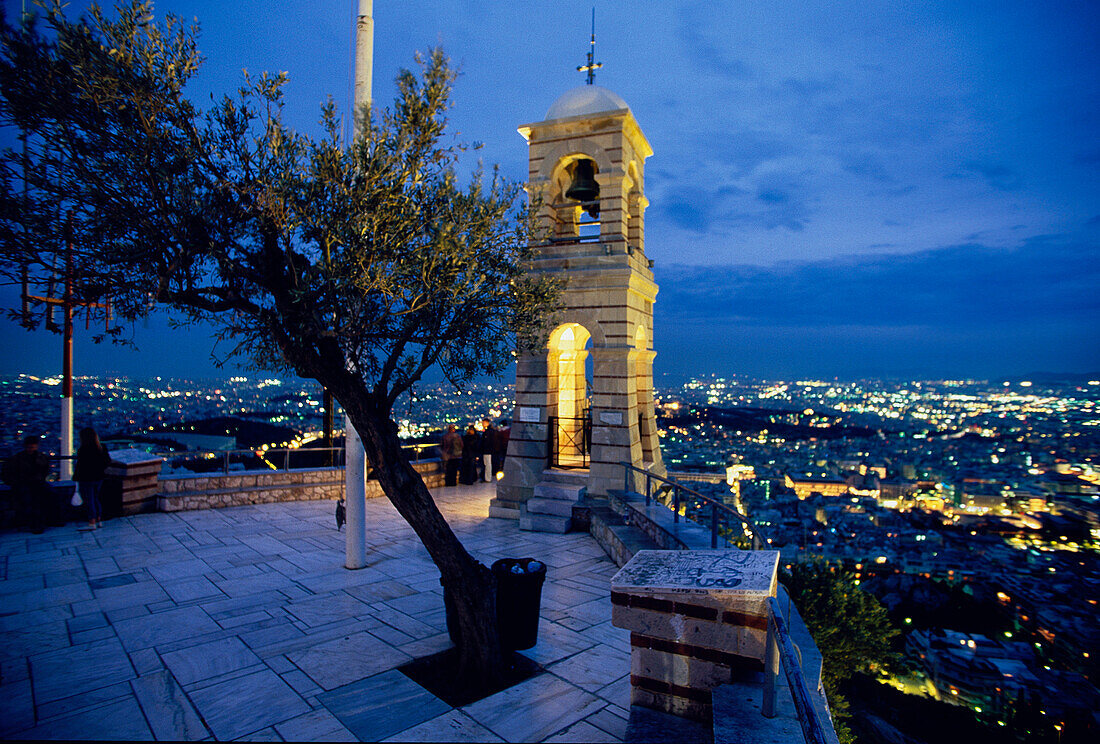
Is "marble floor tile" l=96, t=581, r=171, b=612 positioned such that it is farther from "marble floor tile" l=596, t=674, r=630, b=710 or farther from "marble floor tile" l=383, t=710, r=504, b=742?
"marble floor tile" l=596, t=674, r=630, b=710

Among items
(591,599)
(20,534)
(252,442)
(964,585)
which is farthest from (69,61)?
(964,585)

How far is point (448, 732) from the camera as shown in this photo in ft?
12.6

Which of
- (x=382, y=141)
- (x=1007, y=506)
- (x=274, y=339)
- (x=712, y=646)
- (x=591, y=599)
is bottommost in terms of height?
(x=1007, y=506)

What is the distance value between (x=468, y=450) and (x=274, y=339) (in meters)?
10.6

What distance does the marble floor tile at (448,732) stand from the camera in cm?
374

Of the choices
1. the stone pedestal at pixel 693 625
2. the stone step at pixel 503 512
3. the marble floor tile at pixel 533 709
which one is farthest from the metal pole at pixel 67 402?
the stone pedestal at pixel 693 625

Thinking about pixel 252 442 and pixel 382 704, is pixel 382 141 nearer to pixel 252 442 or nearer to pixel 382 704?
pixel 382 704

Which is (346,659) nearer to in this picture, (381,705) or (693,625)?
(381,705)

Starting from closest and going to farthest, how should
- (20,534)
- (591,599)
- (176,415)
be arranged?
(591,599)
(20,534)
(176,415)

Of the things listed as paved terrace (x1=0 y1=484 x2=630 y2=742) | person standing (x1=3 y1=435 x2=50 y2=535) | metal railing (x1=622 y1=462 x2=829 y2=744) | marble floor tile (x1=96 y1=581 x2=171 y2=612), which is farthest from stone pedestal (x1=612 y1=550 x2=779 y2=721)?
person standing (x1=3 y1=435 x2=50 y2=535)

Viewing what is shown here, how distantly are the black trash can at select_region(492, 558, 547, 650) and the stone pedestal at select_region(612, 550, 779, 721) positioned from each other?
6.27 ft

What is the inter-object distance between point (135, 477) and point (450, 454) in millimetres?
7197

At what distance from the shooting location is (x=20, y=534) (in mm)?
9086

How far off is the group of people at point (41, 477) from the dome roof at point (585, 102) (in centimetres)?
1097
